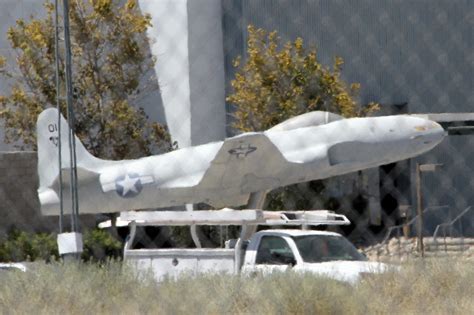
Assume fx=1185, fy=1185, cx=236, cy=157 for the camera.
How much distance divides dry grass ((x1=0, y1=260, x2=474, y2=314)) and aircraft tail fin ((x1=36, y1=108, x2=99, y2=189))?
7397 mm

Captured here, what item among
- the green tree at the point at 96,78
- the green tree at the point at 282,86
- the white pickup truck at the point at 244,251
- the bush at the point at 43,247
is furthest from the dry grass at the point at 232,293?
the green tree at the point at 96,78

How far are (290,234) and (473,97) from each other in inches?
82.8

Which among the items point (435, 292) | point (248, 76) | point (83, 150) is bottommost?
point (435, 292)

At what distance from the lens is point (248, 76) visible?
1695 centimetres

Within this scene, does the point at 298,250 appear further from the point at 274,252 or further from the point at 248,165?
the point at 248,165

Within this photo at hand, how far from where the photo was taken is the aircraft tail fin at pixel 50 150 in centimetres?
1441

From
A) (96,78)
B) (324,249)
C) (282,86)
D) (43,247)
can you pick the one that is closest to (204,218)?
(324,249)

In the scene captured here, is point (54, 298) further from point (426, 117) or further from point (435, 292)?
point (426, 117)

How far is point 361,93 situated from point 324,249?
6.76 m

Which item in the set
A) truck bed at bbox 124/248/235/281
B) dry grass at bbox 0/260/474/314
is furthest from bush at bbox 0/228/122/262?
dry grass at bbox 0/260/474/314

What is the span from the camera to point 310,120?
13.6 meters

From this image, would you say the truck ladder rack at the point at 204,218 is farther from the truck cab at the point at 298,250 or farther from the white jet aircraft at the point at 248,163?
the white jet aircraft at the point at 248,163

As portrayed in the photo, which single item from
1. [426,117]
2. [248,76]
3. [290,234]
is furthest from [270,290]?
[248,76]

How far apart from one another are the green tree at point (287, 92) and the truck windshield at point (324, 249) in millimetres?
5692
